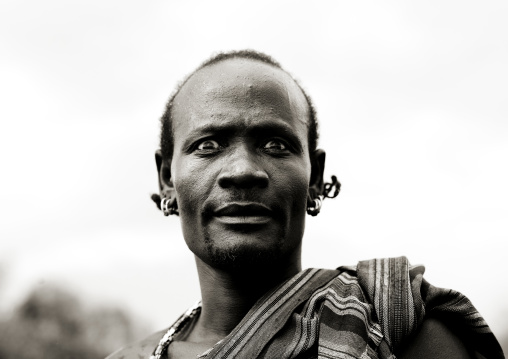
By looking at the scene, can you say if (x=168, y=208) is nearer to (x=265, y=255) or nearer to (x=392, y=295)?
(x=265, y=255)

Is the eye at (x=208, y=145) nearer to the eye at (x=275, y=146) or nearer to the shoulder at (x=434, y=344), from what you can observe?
the eye at (x=275, y=146)

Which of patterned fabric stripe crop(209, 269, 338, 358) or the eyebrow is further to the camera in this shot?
the eyebrow

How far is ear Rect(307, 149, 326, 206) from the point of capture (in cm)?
384

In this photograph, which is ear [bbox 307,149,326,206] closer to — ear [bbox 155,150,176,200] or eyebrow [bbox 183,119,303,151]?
eyebrow [bbox 183,119,303,151]

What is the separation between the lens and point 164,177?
3.94 metres

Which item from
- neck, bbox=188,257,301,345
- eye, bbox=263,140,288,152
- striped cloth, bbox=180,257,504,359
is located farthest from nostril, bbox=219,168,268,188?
striped cloth, bbox=180,257,504,359

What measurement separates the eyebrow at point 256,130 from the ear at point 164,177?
0.40 metres

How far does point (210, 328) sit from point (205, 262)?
0.39 metres

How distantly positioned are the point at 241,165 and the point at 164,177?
78cm

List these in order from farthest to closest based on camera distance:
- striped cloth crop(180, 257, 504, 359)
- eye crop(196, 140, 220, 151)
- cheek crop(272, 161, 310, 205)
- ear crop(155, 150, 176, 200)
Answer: ear crop(155, 150, 176, 200) < eye crop(196, 140, 220, 151) < cheek crop(272, 161, 310, 205) < striped cloth crop(180, 257, 504, 359)

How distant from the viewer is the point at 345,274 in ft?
10.9

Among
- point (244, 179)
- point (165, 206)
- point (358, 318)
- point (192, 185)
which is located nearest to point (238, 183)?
point (244, 179)

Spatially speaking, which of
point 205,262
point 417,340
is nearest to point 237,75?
point 205,262

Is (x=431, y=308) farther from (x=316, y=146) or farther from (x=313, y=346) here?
(x=316, y=146)
